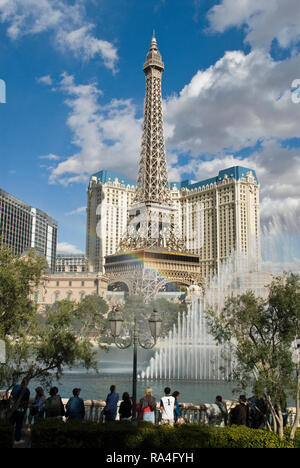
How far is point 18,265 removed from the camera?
669 inches

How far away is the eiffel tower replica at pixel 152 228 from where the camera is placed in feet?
339

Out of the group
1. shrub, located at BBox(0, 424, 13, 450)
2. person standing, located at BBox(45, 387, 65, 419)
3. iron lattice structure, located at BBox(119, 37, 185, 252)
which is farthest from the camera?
iron lattice structure, located at BBox(119, 37, 185, 252)

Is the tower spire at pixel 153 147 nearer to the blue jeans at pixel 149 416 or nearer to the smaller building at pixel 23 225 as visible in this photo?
the smaller building at pixel 23 225

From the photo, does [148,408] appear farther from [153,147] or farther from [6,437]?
[153,147]

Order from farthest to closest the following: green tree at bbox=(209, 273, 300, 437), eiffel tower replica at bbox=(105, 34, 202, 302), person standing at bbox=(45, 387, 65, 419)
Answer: eiffel tower replica at bbox=(105, 34, 202, 302)
green tree at bbox=(209, 273, 300, 437)
person standing at bbox=(45, 387, 65, 419)

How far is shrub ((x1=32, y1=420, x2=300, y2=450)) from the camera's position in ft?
35.1

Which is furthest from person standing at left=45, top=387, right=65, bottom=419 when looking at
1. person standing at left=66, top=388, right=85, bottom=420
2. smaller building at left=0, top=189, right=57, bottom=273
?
smaller building at left=0, top=189, right=57, bottom=273

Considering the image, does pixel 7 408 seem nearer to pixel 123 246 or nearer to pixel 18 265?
pixel 18 265

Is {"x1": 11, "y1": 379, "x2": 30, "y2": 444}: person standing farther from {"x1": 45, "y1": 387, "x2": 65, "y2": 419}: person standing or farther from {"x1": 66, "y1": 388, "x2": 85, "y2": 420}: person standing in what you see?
{"x1": 66, "y1": 388, "x2": 85, "y2": 420}: person standing

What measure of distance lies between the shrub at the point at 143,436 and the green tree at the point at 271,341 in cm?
176

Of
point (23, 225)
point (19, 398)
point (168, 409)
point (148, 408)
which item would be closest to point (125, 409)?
point (148, 408)

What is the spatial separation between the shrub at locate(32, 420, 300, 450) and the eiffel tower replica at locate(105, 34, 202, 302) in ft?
286

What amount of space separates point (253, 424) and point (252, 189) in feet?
475
